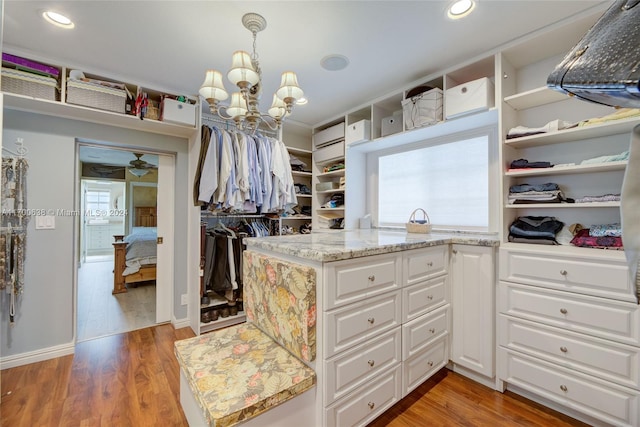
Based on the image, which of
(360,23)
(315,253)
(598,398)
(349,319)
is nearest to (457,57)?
(360,23)

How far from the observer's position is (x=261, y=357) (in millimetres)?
1390

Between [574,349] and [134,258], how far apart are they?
4.71 metres

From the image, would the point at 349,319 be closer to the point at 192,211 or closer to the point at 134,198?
the point at 192,211

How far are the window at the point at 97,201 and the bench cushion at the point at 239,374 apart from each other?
2.25 meters

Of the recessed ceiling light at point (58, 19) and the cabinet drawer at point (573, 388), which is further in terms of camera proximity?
the recessed ceiling light at point (58, 19)

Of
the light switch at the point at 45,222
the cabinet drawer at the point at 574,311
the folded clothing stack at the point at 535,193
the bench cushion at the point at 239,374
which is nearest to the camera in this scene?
the bench cushion at the point at 239,374

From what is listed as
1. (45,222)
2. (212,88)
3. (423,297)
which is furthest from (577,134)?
(45,222)

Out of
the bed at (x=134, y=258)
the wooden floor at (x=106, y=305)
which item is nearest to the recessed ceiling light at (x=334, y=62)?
the bed at (x=134, y=258)

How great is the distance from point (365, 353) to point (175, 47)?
96.2 inches

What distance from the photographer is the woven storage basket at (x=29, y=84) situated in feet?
6.44

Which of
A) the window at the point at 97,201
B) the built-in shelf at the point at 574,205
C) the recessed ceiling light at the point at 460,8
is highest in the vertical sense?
the recessed ceiling light at the point at 460,8

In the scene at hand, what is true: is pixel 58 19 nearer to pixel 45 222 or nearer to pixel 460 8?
pixel 45 222

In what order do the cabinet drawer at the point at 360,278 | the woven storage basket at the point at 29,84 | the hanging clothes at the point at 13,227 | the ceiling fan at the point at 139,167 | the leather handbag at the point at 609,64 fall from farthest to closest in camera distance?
the ceiling fan at the point at 139,167, the hanging clothes at the point at 13,227, the woven storage basket at the point at 29,84, the cabinet drawer at the point at 360,278, the leather handbag at the point at 609,64

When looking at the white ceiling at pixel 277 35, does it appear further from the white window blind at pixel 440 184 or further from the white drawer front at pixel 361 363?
the white drawer front at pixel 361 363
